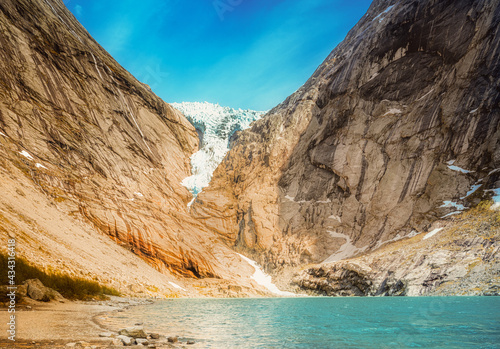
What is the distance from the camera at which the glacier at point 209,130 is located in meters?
96.9

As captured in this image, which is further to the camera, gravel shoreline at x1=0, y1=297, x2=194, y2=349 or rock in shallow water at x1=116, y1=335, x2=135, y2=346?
rock in shallow water at x1=116, y1=335, x2=135, y2=346

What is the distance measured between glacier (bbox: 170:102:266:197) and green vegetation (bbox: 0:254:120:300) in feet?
195

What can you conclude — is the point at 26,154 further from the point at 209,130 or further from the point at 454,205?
the point at 454,205

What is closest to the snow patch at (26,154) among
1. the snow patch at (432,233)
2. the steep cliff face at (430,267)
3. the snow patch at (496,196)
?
the steep cliff face at (430,267)

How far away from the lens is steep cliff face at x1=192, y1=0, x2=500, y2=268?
205 feet

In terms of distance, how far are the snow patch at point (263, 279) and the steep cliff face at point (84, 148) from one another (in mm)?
2048

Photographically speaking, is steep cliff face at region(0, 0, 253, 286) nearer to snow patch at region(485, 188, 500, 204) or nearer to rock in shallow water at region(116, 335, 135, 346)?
rock in shallow water at region(116, 335, 135, 346)

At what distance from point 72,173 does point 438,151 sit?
74905mm

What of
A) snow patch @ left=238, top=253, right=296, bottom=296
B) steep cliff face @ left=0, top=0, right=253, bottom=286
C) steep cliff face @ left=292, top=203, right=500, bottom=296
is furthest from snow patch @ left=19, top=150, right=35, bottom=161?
steep cliff face @ left=292, top=203, right=500, bottom=296

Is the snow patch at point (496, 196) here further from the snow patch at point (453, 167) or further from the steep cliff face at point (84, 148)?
the steep cliff face at point (84, 148)

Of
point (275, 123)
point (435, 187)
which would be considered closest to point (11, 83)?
point (275, 123)

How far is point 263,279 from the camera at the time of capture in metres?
69.3

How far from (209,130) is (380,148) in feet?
225

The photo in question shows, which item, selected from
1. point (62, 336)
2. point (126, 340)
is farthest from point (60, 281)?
point (126, 340)
